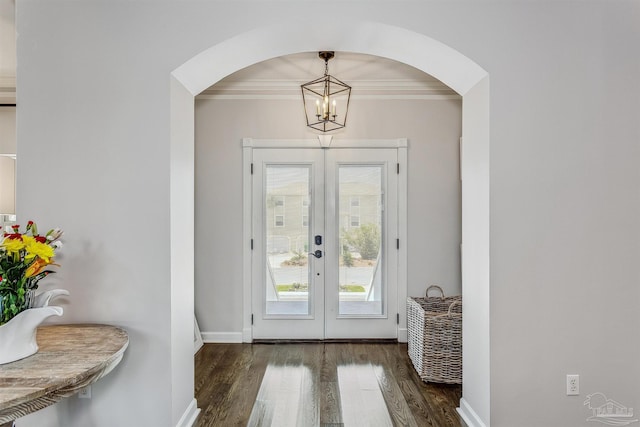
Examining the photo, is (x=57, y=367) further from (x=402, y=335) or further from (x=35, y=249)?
(x=402, y=335)

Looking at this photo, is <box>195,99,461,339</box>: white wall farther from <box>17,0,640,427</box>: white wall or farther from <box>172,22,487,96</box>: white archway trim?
<box>17,0,640,427</box>: white wall

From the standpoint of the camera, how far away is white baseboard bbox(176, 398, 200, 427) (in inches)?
88.6

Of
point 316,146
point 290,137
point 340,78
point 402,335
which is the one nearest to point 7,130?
point 290,137

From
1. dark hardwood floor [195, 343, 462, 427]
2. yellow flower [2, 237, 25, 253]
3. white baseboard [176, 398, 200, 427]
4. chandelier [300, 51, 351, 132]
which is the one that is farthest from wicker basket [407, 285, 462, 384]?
yellow flower [2, 237, 25, 253]

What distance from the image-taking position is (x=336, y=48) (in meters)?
2.44

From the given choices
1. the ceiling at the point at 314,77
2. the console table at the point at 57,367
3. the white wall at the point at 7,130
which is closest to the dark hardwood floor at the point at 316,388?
the console table at the point at 57,367

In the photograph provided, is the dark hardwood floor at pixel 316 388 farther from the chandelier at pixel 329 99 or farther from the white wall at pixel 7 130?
the white wall at pixel 7 130

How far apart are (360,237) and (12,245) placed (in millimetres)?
2839

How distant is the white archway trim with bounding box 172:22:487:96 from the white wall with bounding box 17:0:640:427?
0.06m

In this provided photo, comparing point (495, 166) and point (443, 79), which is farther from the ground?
point (443, 79)

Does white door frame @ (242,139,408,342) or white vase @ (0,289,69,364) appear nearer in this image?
white vase @ (0,289,69,364)

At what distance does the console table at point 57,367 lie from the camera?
4.36 ft

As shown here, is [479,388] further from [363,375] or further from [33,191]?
[33,191]

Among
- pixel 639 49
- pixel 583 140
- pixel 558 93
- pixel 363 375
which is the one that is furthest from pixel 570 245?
pixel 363 375
